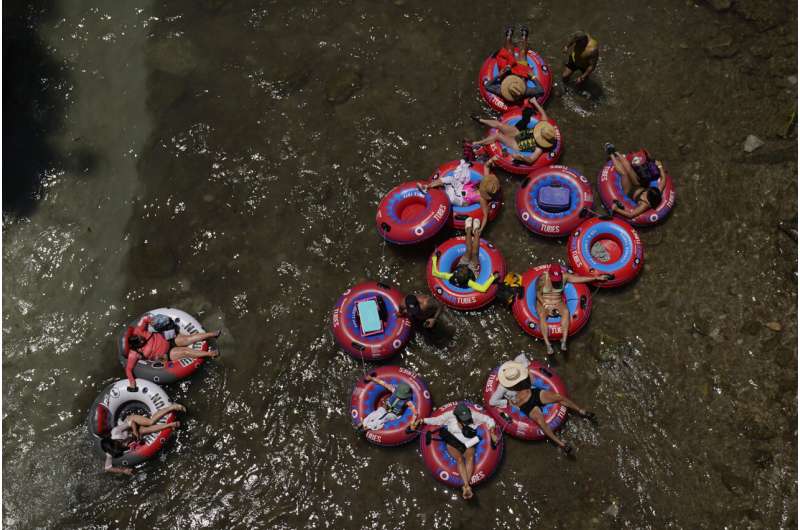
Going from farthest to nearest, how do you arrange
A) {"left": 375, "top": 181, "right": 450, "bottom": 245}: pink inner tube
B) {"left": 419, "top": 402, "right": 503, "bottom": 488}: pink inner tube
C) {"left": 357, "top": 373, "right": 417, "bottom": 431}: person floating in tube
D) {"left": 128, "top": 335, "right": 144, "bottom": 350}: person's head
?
1. {"left": 375, "top": 181, "right": 450, "bottom": 245}: pink inner tube
2. {"left": 128, "top": 335, "right": 144, "bottom": 350}: person's head
3. {"left": 357, "top": 373, "right": 417, "bottom": 431}: person floating in tube
4. {"left": 419, "top": 402, "right": 503, "bottom": 488}: pink inner tube

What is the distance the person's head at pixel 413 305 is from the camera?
8690 mm

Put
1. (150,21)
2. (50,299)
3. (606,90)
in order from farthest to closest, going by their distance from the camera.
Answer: (150,21)
(606,90)
(50,299)

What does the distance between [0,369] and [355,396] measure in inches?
243

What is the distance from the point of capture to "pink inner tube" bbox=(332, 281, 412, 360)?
29.7 ft

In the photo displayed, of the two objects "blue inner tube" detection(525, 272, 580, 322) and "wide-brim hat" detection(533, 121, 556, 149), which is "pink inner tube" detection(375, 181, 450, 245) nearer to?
"blue inner tube" detection(525, 272, 580, 322)

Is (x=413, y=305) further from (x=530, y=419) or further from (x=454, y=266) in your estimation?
→ (x=530, y=419)

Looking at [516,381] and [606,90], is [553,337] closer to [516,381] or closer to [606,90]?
[516,381]

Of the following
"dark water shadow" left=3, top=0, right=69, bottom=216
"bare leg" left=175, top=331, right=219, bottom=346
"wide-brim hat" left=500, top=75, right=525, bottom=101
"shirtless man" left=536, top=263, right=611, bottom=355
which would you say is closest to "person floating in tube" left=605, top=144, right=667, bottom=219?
"shirtless man" left=536, top=263, right=611, bottom=355

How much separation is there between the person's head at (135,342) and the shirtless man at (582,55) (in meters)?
8.74

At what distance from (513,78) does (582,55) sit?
1.25m

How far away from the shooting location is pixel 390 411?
340 inches

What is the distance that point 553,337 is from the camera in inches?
361

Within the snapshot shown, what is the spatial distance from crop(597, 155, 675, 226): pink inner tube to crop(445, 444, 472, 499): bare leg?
4.67m

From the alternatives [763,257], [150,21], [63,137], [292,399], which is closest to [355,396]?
[292,399]
